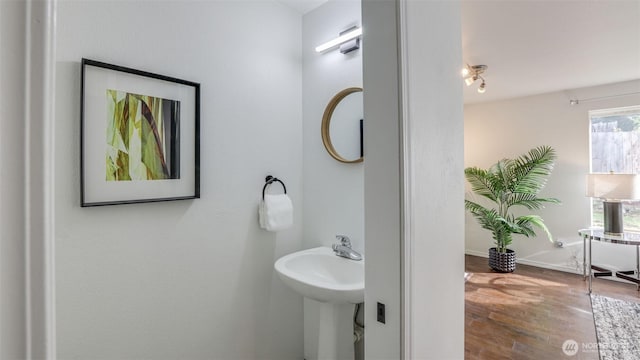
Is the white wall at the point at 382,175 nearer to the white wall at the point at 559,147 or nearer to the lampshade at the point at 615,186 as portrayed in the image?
the lampshade at the point at 615,186

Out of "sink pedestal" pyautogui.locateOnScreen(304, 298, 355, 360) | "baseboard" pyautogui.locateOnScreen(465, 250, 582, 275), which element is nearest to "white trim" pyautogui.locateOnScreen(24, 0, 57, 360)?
"sink pedestal" pyautogui.locateOnScreen(304, 298, 355, 360)

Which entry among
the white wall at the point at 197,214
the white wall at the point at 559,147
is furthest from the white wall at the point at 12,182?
the white wall at the point at 559,147

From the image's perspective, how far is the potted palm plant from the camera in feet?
13.2

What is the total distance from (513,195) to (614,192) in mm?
1066

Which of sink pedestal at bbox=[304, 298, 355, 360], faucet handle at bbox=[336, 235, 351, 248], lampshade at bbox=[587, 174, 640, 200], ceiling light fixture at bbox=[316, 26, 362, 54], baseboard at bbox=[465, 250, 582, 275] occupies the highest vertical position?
ceiling light fixture at bbox=[316, 26, 362, 54]

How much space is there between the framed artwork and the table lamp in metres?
4.22

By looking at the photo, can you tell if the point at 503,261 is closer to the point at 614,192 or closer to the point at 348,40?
the point at 614,192

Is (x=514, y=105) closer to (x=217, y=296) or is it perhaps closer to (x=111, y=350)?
(x=217, y=296)

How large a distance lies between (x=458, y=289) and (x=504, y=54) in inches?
96.3

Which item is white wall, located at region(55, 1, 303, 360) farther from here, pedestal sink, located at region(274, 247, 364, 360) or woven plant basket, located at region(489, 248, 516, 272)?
woven plant basket, located at region(489, 248, 516, 272)

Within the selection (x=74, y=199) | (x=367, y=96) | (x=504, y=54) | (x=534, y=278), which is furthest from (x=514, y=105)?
(x=74, y=199)

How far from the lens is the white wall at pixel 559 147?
3.88 m

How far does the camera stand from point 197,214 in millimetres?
1471

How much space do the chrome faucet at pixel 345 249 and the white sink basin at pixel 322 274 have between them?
0.07ft
